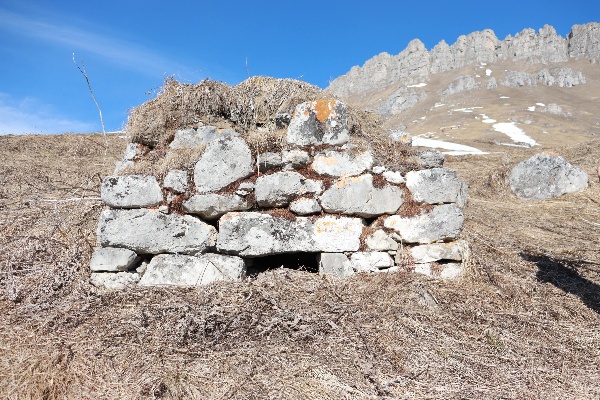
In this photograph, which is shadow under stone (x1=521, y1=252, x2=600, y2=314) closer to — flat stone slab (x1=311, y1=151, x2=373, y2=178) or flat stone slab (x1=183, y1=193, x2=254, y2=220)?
flat stone slab (x1=311, y1=151, x2=373, y2=178)

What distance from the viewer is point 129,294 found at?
3832 mm

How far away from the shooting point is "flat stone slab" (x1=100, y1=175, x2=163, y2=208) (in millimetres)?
4215

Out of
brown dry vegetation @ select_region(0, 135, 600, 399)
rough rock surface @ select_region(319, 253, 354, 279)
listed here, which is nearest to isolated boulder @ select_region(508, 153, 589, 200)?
brown dry vegetation @ select_region(0, 135, 600, 399)

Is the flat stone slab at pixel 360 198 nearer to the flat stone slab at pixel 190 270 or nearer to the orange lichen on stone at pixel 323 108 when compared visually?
the orange lichen on stone at pixel 323 108

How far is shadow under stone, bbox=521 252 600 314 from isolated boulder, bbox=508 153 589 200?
507 cm

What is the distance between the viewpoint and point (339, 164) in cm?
439

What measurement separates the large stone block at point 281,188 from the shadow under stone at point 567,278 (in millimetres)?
2988

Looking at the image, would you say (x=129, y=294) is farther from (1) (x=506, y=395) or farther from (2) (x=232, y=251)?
(1) (x=506, y=395)

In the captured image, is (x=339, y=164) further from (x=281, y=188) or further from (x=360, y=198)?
(x=281, y=188)

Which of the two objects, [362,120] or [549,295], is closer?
[549,295]

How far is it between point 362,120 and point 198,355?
3.46 m

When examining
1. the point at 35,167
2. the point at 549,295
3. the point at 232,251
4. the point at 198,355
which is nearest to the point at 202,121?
the point at 232,251

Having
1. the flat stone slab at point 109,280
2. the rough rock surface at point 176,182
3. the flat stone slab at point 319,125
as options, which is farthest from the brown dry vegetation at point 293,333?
the flat stone slab at point 319,125

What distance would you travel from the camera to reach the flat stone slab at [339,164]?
4383mm
